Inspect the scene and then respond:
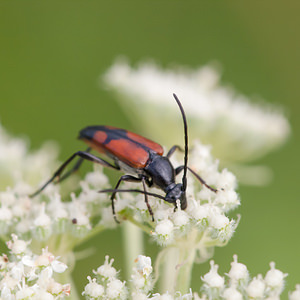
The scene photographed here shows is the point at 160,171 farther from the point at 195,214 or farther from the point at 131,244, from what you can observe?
the point at 131,244

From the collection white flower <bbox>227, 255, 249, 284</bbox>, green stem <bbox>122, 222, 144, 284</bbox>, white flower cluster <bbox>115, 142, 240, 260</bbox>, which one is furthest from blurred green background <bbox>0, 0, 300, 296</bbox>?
white flower <bbox>227, 255, 249, 284</bbox>

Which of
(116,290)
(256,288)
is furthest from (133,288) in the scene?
(256,288)

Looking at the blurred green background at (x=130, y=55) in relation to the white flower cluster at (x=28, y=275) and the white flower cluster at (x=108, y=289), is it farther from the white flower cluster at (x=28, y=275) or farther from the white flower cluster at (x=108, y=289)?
the white flower cluster at (x=108, y=289)

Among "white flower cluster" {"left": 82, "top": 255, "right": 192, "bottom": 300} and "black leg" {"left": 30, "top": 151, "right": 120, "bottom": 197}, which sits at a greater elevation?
"black leg" {"left": 30, "top": 151, "right": 120, "bottom": 197}

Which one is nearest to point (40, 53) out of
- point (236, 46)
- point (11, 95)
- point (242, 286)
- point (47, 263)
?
point (11, 95)

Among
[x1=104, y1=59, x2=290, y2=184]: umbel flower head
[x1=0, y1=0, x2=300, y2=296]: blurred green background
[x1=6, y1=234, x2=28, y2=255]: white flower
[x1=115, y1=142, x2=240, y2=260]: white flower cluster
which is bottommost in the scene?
[x1=6, y1=234, x2=28, y2=255]: white flower

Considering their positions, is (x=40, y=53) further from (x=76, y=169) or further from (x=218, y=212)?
(x=218, y=212)

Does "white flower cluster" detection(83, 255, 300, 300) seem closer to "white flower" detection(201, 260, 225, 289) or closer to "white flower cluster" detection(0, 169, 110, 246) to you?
"white flower" detection(201, 260, 225, 289)
